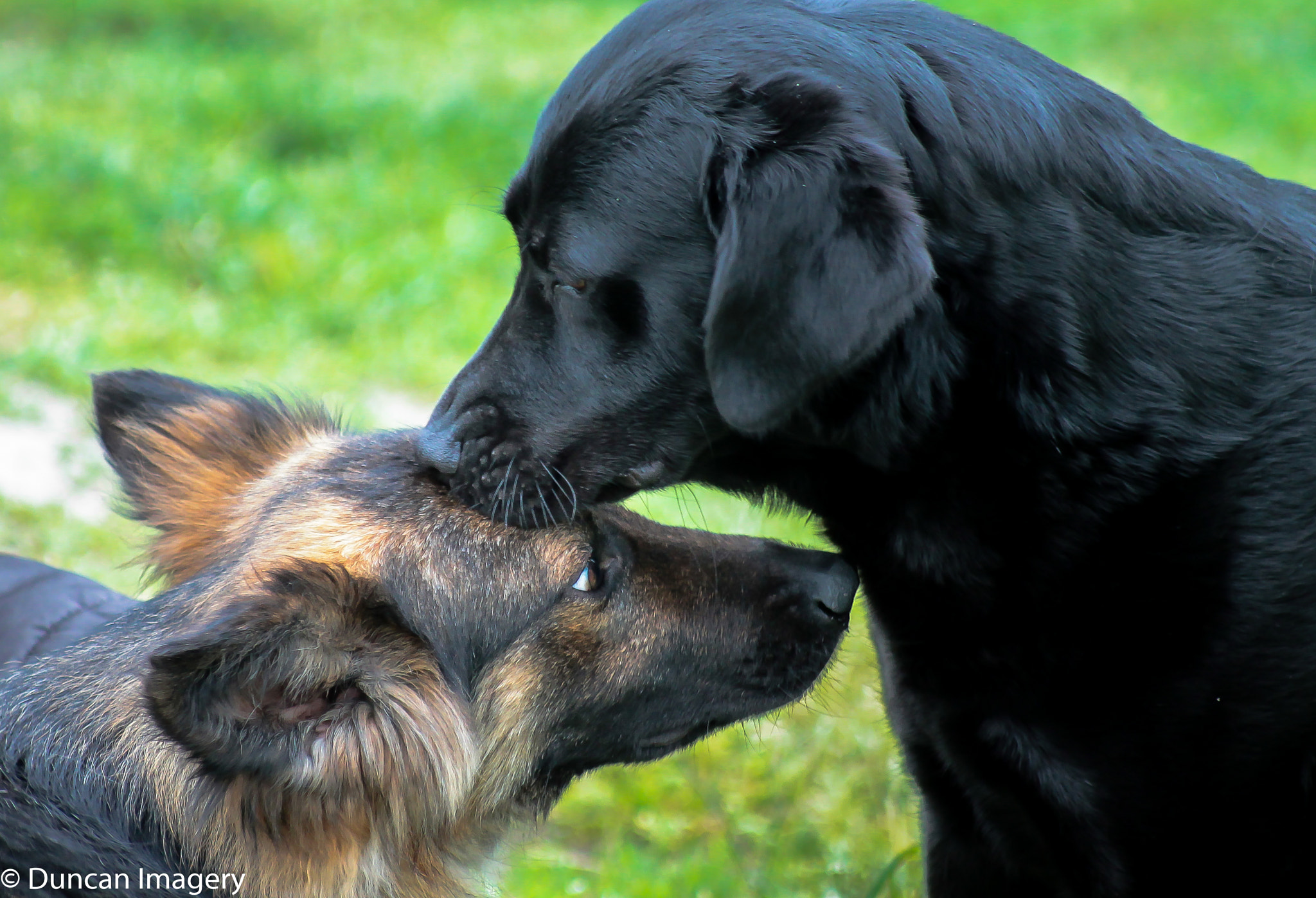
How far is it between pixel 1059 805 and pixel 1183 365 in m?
0.94

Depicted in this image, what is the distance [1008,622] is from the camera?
2668 millimetres

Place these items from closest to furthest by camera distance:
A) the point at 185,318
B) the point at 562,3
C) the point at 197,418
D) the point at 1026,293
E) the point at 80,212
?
the point at 1026,293, the point at 197,418, the point at 185,318, the point at 80,212, the point at 562,3

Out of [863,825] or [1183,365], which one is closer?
[1183,365]

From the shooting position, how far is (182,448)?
321cm

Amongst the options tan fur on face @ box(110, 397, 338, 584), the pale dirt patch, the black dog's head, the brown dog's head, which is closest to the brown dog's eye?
the brown dog's head

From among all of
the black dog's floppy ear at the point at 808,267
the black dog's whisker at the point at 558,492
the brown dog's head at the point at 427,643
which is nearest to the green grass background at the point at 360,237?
the brown dog's head at the point at 427,643

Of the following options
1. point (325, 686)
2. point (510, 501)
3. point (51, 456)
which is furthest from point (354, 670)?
point (51, 456)

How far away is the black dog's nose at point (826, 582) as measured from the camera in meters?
2.84

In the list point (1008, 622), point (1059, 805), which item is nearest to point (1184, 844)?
point (1059, 805)

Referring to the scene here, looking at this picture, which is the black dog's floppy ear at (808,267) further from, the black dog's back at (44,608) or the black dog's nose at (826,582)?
the black dog's back at (44,608)

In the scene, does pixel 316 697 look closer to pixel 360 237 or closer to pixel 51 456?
pixel 51 456

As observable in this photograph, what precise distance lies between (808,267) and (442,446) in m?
0.89

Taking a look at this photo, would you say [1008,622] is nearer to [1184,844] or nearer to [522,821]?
[1184,844]

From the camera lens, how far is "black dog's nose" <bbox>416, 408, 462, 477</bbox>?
2.67m
